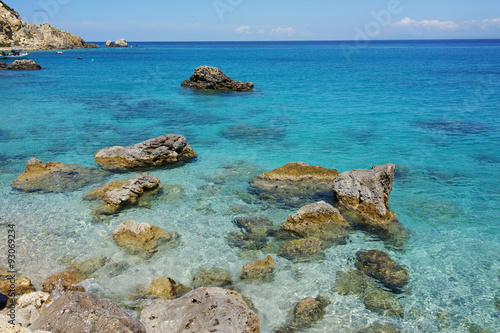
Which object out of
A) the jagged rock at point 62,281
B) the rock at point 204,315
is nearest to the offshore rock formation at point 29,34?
the jagged rock at point 62,281

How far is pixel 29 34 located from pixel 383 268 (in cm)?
15143

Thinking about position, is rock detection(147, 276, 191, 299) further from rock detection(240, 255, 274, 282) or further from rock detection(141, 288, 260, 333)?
rock detection(240, 255, 274, 282)

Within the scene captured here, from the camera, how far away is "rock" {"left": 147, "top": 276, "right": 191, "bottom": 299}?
371 inches

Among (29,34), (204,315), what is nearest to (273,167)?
(204,315)

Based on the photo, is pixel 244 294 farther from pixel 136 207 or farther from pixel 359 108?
pixel 359 108

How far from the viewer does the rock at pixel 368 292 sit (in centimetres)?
906

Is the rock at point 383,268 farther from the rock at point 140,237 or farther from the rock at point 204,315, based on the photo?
the rock at point 140,237

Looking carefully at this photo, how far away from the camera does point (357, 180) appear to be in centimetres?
1403

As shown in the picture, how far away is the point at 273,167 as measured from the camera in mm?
18719

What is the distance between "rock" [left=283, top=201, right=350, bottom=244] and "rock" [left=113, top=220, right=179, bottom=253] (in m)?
4.03

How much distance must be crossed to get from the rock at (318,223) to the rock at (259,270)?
2.09 metres

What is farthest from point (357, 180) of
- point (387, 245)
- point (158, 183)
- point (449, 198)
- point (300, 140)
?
point (300, 140)

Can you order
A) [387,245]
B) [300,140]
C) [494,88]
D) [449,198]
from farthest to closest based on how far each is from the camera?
[494,88]
[300,140]
[449,198]
[387,245]

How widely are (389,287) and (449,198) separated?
720 cm
